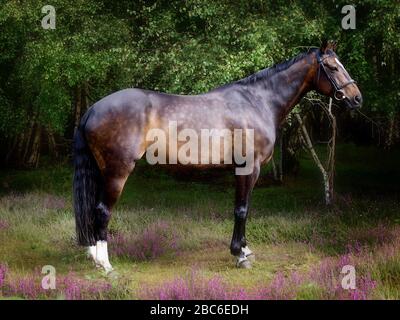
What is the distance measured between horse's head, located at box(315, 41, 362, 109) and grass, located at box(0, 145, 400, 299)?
2.31 m

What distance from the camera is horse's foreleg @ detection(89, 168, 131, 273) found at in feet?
24.6

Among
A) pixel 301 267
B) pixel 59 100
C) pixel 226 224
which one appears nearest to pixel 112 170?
pixel 301 267

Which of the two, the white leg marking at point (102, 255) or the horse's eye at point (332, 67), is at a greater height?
the horse's eye at point (332, 67)

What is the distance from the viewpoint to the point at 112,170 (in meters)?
7.50

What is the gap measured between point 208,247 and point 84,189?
2.91 metres

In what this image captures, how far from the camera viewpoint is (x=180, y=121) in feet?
25.2

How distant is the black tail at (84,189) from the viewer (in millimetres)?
7617

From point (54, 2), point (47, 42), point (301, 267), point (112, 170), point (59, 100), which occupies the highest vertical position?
point (54, 2)

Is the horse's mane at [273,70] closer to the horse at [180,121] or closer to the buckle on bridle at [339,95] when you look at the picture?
the horse at [180,121]

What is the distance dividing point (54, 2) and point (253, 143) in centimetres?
710

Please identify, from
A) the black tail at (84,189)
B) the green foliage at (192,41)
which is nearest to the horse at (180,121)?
the black tail at (84,189)

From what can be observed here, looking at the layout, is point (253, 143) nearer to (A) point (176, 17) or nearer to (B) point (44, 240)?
(B) point (44, 240)

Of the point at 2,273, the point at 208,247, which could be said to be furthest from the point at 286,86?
the point at 2,273

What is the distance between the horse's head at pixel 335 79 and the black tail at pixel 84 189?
12.3 ft
